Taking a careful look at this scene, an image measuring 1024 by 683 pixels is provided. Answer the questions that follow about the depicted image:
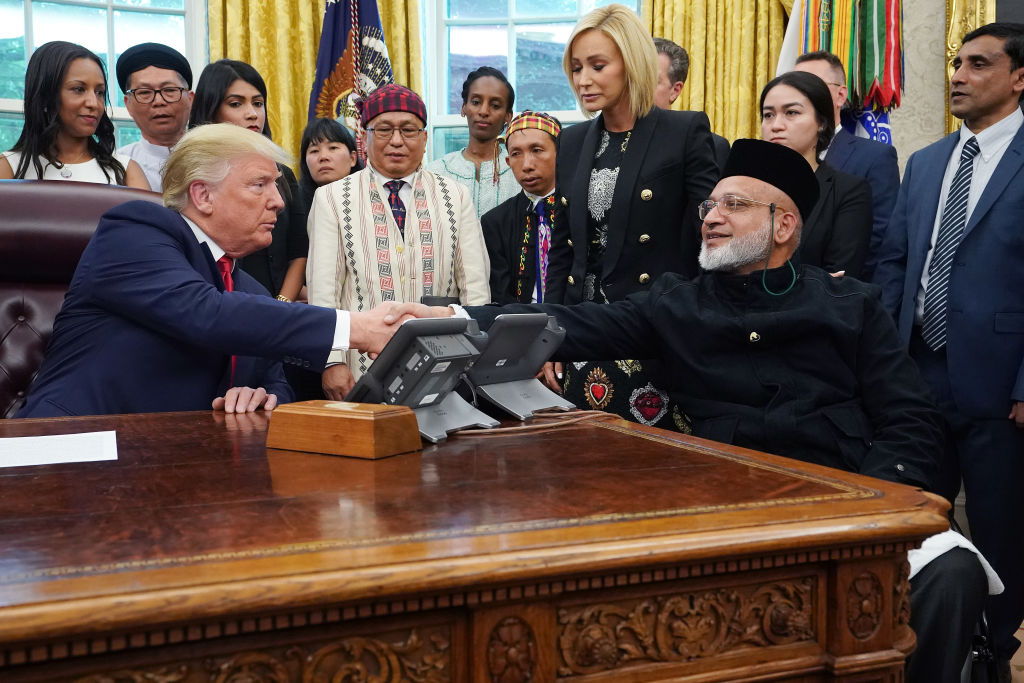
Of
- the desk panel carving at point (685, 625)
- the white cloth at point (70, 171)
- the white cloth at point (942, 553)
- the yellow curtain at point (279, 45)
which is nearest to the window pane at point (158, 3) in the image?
the yellow curtain at point (279, 45)

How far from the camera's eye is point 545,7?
6266 millimetres

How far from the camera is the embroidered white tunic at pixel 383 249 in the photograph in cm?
318

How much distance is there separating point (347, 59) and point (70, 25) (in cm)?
168

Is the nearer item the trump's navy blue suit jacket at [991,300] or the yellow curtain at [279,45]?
the trump's navy blue suit jacket at [991,300]

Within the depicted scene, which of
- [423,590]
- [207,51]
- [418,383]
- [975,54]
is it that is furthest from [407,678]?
[207,51]

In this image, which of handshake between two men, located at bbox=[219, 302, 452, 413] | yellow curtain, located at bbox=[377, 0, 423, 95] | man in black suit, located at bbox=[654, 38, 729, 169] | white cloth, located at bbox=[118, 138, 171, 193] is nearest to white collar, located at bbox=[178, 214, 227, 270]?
handshake between two men, located at bbox=[219, 302, 452, 413]

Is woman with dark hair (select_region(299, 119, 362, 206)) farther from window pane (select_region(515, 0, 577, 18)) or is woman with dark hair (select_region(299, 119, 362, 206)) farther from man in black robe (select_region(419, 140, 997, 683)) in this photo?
window pane (select_region(515, 0, 577, 18))

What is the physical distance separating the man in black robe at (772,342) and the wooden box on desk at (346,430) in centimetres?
77

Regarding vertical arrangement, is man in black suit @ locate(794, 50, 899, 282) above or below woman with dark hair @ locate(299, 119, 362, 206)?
below

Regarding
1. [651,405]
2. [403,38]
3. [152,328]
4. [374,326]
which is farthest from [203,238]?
[403,38]

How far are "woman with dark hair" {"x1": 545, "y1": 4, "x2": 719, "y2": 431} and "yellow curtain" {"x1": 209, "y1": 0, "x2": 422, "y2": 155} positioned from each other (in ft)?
9.54

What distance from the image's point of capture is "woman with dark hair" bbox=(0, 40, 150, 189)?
334cm

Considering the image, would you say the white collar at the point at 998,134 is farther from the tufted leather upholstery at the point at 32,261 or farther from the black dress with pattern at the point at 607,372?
the tufted leather upholstery at the point at 32,261

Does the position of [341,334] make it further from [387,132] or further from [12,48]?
[12,48]
